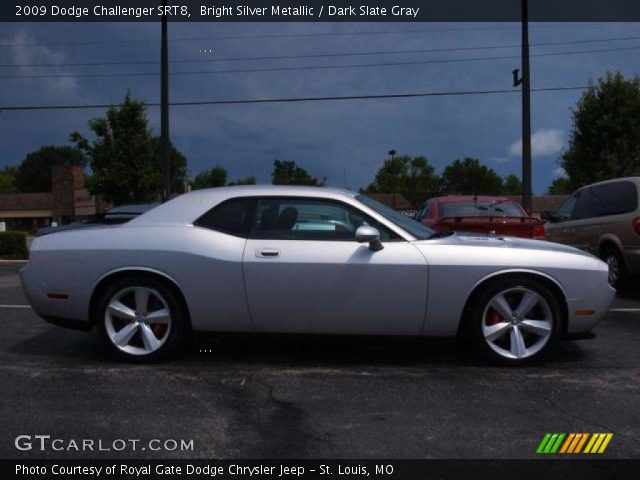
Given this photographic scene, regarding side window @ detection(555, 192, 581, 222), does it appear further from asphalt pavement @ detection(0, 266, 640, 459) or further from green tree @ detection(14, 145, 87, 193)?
green tree @ detection(14, 145, 87, 193)

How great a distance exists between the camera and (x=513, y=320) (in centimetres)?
448

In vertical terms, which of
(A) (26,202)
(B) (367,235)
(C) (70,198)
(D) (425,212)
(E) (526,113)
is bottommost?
(B) (367,235)

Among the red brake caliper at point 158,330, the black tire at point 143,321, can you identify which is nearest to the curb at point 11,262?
the black tire at point 143,321

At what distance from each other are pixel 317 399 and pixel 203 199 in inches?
74.6

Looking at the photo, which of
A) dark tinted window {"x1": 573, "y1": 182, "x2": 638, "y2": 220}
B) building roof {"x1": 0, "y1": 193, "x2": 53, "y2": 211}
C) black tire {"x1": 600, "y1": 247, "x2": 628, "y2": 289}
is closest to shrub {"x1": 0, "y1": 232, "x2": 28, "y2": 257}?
dark tinted window {"x1": 573, "y1": 182, "x2": 638, "y2": 220}

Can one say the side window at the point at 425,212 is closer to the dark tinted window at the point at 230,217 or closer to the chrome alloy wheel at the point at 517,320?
the chrome alloy wheel at the point at 517,320

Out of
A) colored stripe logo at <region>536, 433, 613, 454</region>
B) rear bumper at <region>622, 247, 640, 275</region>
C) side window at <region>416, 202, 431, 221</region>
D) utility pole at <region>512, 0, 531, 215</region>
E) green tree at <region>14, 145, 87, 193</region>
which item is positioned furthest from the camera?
green tree at <region>14, 145, 87, 193</region>

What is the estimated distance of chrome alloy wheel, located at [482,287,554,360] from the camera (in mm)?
4465

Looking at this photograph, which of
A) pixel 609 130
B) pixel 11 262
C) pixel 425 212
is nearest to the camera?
pixel 425 212

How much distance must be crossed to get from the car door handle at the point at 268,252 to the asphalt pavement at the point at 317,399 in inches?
26.0

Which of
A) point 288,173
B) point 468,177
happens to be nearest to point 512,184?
point 468,177

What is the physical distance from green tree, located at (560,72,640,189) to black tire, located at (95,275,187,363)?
60.9 ft

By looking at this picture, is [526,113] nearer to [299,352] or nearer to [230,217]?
[299,352]
